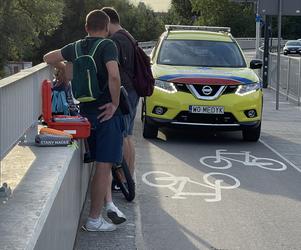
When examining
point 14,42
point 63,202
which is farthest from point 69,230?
point 14,42

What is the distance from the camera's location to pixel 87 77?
518cm

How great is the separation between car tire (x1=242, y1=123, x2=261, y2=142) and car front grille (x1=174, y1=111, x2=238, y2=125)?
44 cm

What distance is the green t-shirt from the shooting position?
5.11 m

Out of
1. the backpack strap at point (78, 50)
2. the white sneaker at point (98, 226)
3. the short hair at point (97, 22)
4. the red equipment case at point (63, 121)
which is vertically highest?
the short hair at point (97, 22)

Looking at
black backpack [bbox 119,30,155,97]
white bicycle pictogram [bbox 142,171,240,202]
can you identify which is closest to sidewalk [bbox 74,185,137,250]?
white bicycle pictogram [bbox 142,171,240,202]

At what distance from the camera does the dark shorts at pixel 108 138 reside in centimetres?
525

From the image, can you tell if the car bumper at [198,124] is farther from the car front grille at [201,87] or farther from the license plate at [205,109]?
the car front grille at [201,87]

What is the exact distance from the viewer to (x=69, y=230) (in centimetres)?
453

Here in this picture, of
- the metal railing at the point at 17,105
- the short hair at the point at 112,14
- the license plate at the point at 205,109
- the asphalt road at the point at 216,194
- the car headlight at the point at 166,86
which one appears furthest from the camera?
the car headlight at the point at 166,86

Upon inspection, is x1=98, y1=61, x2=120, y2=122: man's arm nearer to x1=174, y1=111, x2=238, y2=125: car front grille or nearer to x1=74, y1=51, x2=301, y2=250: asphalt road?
x1=74, y1=51, x2=301, y2=250: asphalt road

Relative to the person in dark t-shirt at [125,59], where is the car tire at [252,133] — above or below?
below

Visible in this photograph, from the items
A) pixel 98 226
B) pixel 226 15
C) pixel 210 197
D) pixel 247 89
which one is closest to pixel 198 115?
pixel 247 89

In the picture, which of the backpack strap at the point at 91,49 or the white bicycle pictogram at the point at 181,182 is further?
the white bicycle pictogram at the point at 181,182

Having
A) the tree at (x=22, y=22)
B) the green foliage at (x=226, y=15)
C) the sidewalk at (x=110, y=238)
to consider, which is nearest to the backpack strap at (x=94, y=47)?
the sidewalk at (x=110, y=238)
